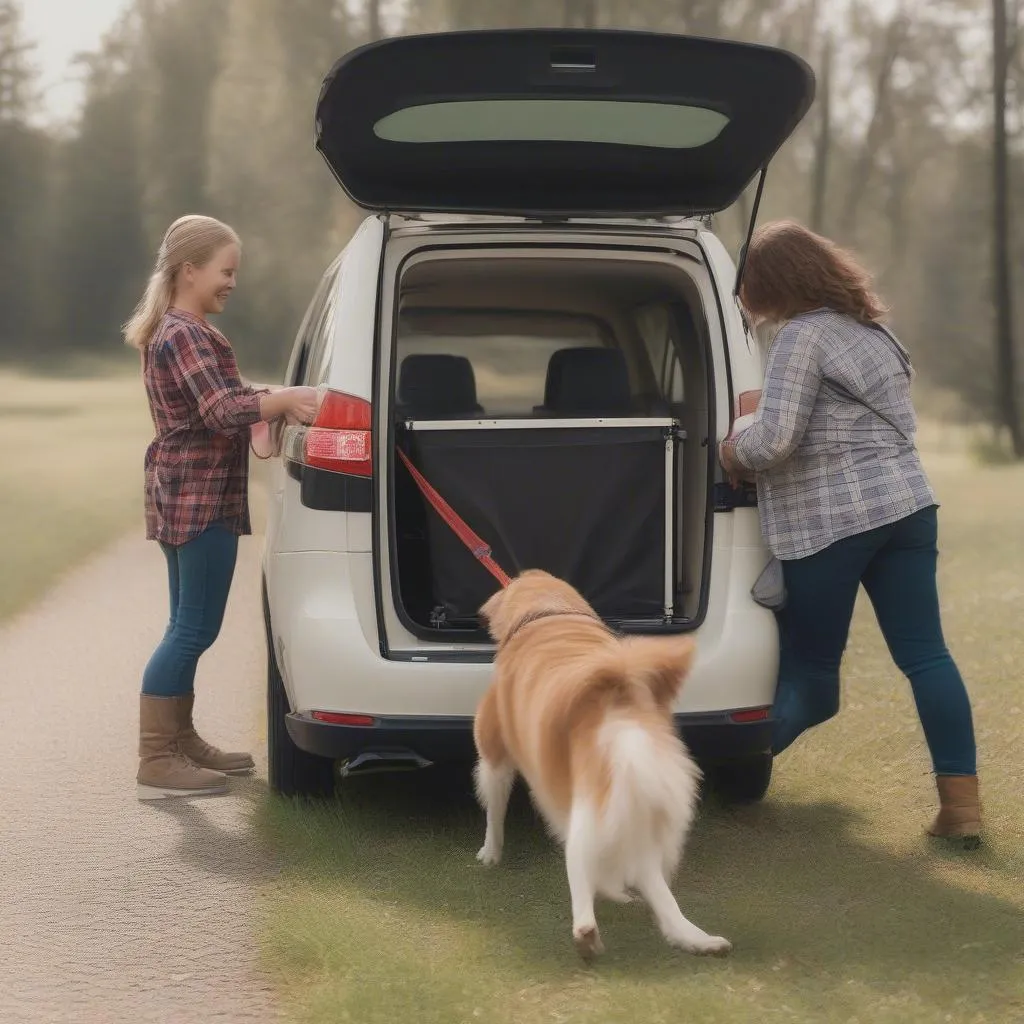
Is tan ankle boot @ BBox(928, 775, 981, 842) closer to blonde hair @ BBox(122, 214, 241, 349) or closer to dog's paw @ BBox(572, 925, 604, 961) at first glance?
dog's paw @ BBox(572, 925, 604, 961)

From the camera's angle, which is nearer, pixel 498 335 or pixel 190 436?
pixel 190 436

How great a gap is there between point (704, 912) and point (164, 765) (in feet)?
7.65

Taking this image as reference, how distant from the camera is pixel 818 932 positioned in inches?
159

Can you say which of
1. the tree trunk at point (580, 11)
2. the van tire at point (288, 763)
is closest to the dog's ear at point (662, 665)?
the van tire at point (288, 763)

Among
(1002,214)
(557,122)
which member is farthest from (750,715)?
(1002,214)

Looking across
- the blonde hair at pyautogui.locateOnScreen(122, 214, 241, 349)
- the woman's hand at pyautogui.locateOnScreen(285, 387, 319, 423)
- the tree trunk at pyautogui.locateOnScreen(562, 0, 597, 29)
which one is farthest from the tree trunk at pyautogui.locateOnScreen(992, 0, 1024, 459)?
the woman's hand at pyautogui.locateOnScreen(285, 387, 319, 423)

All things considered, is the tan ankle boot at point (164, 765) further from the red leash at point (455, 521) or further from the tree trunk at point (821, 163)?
the tree trunk at point (821, 163)

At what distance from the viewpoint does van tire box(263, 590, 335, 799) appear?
5.21 meters

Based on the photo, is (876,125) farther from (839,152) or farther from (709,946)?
(709,946)

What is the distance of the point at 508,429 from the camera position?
504 cm

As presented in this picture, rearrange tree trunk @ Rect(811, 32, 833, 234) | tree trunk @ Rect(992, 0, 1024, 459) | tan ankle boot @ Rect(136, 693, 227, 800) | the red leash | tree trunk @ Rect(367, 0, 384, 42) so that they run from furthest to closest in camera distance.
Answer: tree trunk @ Rect(811, 32, 833, 234)
tree trunk @ Rect(367, 0, 384, 42)
tree trunk @ Rect(992, 0, 1024, 459)
tan ankle boot @ Rect(136, 693, 227, 800)
the red leash

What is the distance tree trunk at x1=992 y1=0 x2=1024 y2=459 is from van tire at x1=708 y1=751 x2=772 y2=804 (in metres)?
22.5

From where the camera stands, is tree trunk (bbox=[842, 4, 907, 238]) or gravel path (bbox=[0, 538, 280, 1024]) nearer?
gravel path (bbox=[0, 538, 280, 1024])

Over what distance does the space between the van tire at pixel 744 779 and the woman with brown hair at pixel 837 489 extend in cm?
57
